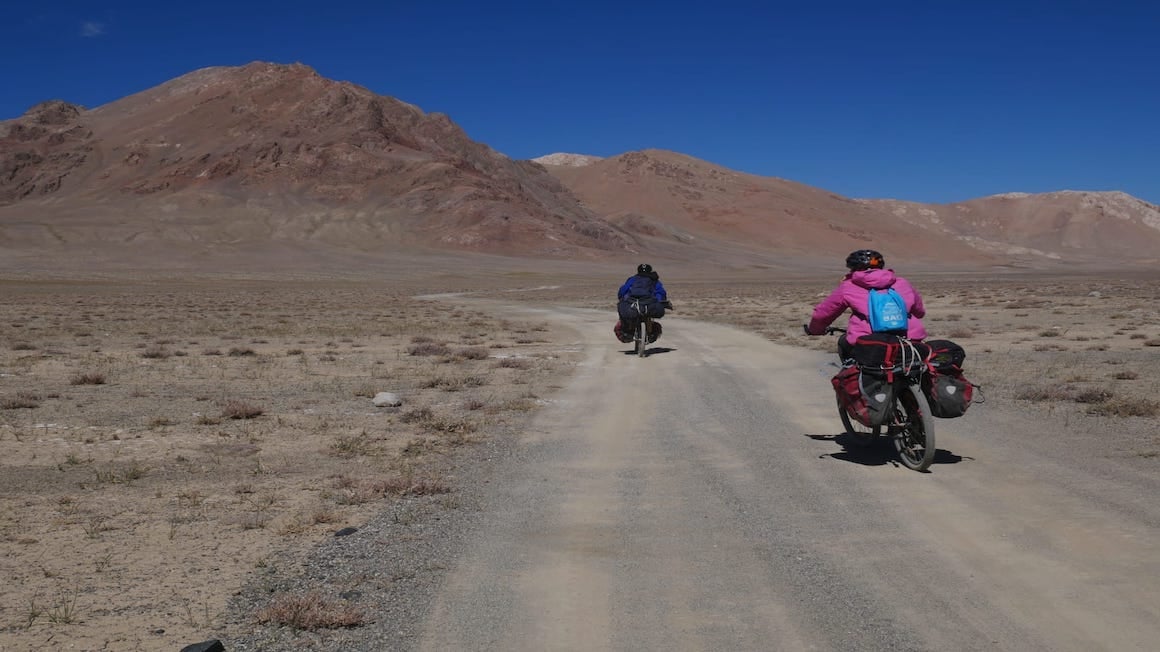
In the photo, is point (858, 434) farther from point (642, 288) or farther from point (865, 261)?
point (642, 288)

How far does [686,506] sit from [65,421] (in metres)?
8.60

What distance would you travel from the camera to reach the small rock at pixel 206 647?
452 cm

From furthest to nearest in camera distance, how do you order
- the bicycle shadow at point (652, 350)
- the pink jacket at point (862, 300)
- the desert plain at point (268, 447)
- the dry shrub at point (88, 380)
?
the bicycle shadow at point (652, 350) → the dry shrub at point (88, 380) → the pink jacket at point (862, 300) → the desert plain at point (268, 447)

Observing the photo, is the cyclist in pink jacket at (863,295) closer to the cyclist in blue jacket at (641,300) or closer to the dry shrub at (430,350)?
the cyclist in blue jacket at (641,300)

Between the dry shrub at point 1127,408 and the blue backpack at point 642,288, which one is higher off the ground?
the blue backpack at point 642,288

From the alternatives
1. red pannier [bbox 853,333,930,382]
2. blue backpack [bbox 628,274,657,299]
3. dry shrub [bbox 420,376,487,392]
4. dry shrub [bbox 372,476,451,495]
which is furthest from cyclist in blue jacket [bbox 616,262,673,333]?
dry shrub [bbox 372,476,451,495]

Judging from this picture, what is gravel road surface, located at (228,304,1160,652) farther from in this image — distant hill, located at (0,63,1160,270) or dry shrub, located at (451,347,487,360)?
distant hill, located at (0,63,1160,270)

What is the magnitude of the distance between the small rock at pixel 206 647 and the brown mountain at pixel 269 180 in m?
132

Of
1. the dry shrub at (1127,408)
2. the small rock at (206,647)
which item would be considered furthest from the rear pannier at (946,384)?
the small rock at (206,647)

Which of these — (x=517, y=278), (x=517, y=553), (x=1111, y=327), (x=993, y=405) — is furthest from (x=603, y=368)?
(x=517, y=278)

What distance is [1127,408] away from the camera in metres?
11.4

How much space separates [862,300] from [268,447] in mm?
6460

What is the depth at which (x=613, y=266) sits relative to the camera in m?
141

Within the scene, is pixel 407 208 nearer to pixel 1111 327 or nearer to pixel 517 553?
pixel 1111 327
